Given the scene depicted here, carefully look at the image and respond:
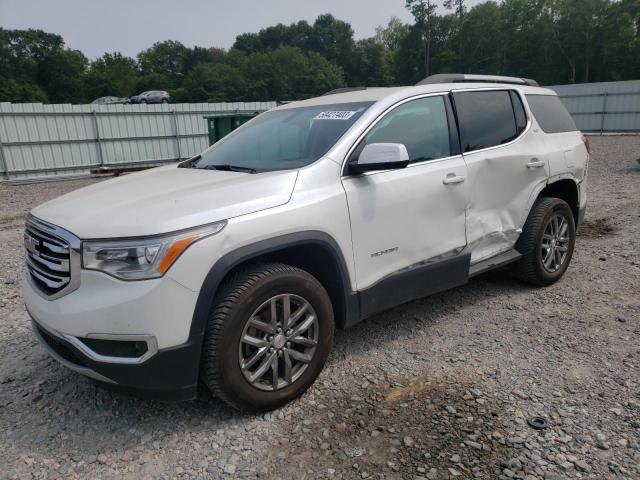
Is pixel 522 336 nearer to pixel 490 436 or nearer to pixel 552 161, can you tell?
pixel 490 436

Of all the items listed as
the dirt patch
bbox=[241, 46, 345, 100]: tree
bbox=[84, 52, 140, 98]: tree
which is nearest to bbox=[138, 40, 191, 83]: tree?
bbox=[84, 52, 140, 98]: tree

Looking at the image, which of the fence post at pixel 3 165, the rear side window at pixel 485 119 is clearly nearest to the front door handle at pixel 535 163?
the rear side window at pixel 485 119

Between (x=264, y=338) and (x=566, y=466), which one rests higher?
(x=264, y=338)

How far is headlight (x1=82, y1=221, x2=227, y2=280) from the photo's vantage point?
2221 mm

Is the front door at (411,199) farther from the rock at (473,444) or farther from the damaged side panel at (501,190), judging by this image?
the rock at (473,444)

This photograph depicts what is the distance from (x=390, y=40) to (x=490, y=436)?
9652 cm

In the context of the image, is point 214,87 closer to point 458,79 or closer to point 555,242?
point 458,79

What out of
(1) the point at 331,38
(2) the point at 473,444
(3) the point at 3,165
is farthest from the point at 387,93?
(1) the point at 331,38

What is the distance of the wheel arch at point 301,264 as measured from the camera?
2328 mm

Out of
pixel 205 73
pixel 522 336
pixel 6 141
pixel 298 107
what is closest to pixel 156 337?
pixel 298 107

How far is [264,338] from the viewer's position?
2.61 meters

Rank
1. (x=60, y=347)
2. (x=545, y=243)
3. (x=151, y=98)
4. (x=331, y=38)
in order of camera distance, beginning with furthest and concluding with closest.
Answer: (x=331, y=38), (x=151, y=98), (x=545, y=243), (x=60, y=347)

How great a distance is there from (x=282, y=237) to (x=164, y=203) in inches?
25.1

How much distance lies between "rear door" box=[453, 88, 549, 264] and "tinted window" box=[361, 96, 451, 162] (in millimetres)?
198
